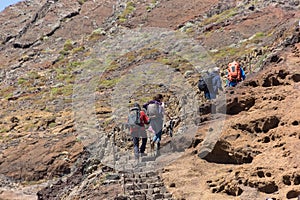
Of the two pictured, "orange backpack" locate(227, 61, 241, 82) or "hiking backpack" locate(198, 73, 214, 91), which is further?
"hiking backpack" locate(198, 73, 214, 91)

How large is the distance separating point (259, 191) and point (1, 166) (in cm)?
1770

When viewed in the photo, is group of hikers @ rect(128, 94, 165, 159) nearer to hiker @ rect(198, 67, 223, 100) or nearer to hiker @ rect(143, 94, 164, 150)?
hiker @ rect(143, 94, 164, 150)

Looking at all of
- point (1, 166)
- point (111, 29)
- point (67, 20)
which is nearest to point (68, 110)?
point (1, 166)

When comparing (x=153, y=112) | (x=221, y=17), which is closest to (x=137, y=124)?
(x=153, y=112)

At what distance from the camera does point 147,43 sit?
43188 mm

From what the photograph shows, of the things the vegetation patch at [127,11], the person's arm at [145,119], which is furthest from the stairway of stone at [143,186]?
the vegetation patch at [127,11]

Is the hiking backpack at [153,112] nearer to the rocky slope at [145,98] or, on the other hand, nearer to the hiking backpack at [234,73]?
the rocky slope at [145,98]

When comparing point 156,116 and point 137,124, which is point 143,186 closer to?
point 137,124

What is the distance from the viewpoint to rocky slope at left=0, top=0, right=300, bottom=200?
1067 cm

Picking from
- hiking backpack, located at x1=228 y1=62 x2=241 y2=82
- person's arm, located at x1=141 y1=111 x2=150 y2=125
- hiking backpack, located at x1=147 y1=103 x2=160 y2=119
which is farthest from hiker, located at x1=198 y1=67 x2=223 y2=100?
person's arm, located at x1=141 y1=111 x2=150 y2=125

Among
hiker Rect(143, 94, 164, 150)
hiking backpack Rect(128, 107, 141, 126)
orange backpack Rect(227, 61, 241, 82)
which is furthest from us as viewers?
orange backpack Rect(227, 61, 241, 82)

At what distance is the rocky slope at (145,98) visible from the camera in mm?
10672

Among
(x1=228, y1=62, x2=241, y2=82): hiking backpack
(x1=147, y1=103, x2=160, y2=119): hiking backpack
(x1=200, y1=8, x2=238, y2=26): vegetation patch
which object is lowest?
(x1=147, y1=103, x2=160, y2=119): hiking backpack

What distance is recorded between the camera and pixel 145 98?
28422mm
